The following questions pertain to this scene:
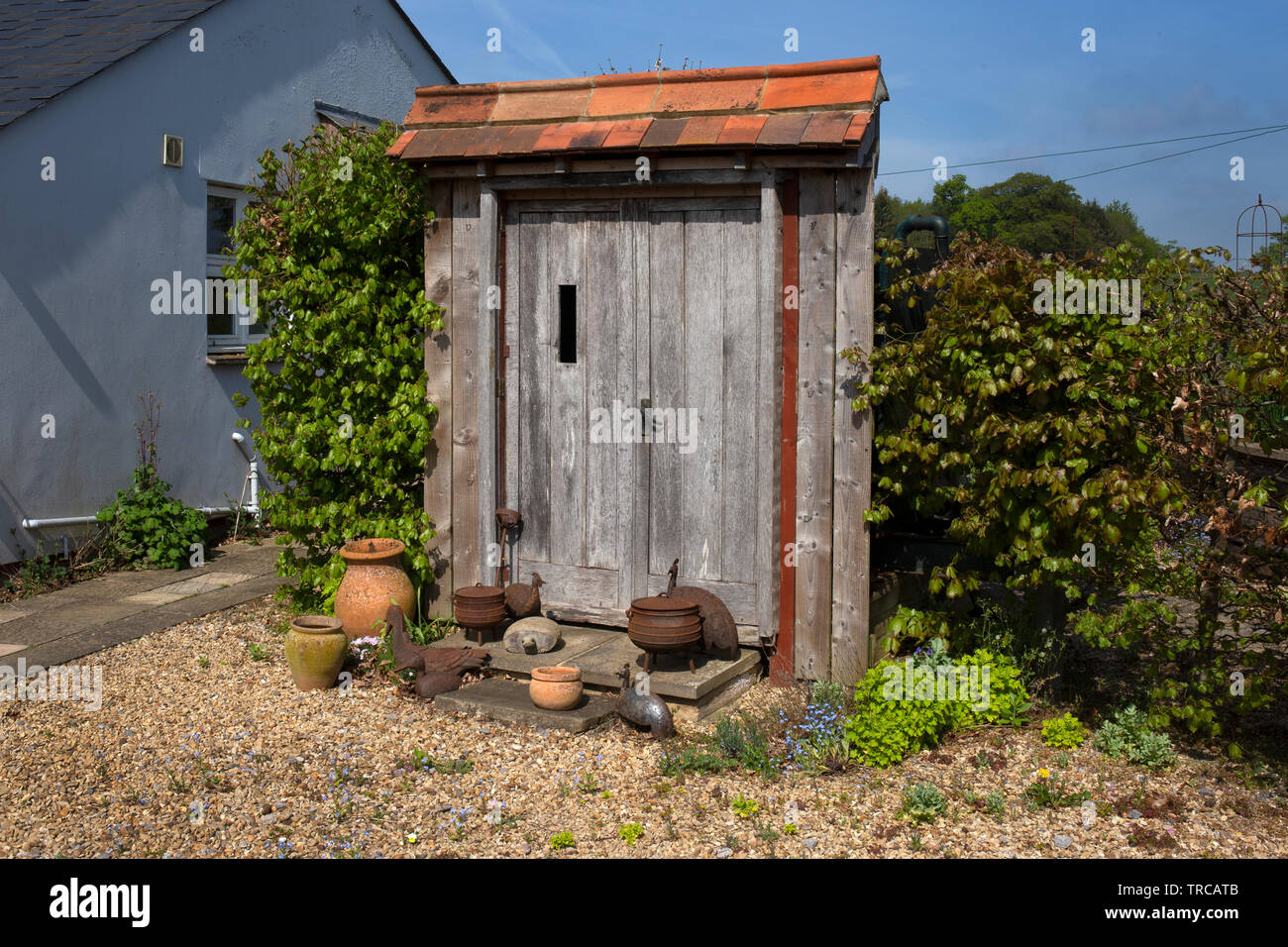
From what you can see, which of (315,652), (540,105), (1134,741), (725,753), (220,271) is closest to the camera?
(1134,741)

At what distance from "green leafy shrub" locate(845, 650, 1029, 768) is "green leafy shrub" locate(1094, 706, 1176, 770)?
0.41 meters

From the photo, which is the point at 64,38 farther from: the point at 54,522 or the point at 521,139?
the point at 521,139

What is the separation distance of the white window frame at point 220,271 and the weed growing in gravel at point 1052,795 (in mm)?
7854

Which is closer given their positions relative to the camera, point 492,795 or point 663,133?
point 492,795

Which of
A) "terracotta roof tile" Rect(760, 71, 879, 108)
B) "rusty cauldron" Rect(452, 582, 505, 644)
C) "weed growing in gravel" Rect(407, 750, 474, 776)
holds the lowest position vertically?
"weed growing in gravel" Rect(407, 750, 474, 776)

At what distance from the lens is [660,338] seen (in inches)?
231

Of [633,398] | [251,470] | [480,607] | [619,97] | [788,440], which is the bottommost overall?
[480,607]

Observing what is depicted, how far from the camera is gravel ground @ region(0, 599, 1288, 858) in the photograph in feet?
12.8

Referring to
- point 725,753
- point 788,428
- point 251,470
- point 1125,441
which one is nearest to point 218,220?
point 251,470

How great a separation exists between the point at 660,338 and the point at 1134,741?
3.13 metres

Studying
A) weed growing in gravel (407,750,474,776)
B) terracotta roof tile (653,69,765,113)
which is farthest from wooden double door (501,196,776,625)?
weed growing in gravel (407,750,474,776)

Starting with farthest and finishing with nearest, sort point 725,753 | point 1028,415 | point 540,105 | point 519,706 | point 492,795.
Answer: point 540,105, point 519,706, point 1028,415, point 725,753, point 492,795

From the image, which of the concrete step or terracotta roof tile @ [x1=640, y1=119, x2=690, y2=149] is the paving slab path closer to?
the concrete step
